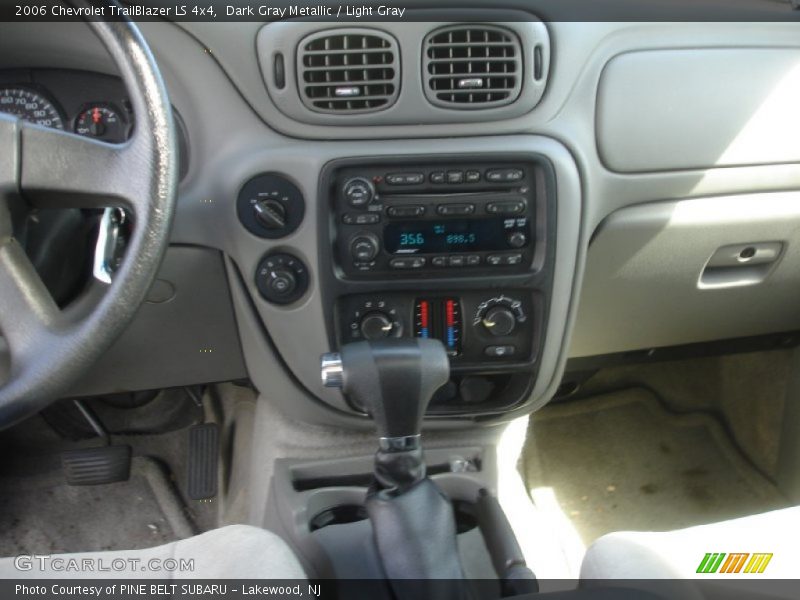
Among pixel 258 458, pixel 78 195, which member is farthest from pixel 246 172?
pixel 258 458

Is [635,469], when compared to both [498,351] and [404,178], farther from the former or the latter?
[404,178]

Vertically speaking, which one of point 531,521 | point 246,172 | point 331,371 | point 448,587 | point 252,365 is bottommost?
point 531,521

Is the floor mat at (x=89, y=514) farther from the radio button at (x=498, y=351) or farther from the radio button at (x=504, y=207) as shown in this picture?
the radio button at (x=504, y=207)

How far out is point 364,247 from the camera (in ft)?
4.28

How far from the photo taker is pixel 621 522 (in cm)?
196

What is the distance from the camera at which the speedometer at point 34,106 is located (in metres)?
1.26

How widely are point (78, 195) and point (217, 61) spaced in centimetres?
35

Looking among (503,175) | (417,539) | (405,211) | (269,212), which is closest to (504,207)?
(503,175)

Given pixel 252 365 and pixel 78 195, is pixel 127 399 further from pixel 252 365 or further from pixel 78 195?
pixel 78 195

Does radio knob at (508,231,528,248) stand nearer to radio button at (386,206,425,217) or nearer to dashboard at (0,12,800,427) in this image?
dashboard at (0,12,800,427)

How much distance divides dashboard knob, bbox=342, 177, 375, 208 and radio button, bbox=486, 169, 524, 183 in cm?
19

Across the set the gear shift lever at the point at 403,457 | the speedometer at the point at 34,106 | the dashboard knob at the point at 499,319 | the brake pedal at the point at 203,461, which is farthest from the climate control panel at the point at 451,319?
the brake pedal at the point at 203,461

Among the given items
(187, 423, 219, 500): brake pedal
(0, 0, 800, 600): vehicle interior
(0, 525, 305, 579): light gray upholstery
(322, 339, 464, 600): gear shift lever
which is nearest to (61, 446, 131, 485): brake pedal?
(187, 423, 219, 500): brake pedal

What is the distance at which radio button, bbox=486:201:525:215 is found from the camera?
1.30 meters
